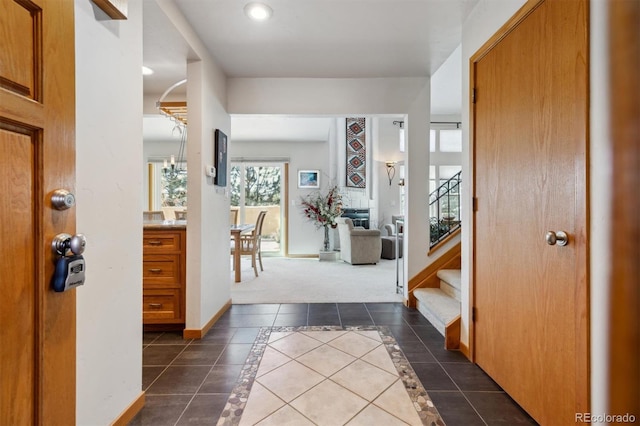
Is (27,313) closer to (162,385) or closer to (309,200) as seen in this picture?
(162,385)

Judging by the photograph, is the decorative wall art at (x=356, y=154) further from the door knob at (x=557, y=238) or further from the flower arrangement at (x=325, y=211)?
the door knob at (x=557, y=238)

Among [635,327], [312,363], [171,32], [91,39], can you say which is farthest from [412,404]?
[171,32]

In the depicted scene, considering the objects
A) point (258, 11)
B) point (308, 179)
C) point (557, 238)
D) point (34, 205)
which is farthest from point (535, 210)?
point (308, 179)

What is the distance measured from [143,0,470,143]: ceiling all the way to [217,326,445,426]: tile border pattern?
2.32 meters

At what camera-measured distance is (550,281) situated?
4.40 ft

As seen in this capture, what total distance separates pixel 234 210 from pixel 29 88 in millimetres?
5178

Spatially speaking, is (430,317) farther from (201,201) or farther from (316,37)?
(316,37)

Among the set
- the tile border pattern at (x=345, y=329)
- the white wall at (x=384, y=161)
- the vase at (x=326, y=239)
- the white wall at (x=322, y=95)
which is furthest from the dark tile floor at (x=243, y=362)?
the white wall at (x=384, y=161)

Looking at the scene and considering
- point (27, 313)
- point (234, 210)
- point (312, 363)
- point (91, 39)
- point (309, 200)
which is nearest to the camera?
point (27, 313)

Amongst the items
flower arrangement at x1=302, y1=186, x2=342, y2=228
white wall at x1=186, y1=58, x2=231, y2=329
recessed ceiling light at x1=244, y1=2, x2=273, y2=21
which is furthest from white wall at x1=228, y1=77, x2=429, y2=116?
flower arrangement at x1=302, y1=186, x2=342, y2=228

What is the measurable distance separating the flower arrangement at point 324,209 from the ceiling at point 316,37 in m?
3.29

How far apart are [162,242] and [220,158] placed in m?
0.89

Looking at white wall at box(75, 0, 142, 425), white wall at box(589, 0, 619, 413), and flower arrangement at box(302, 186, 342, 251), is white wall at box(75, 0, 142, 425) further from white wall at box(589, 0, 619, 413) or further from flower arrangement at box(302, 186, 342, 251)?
flower arrangement at box(302, 186, 342, 251)

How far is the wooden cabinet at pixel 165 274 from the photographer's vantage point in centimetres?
247
